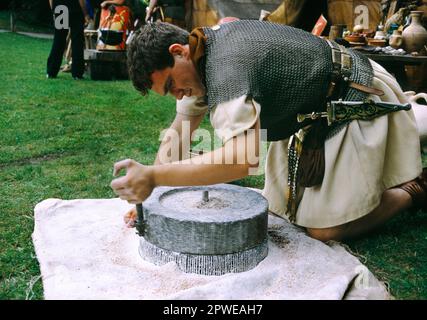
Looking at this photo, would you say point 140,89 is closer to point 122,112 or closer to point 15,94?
point 122,112

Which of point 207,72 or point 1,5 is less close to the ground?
point 207,72

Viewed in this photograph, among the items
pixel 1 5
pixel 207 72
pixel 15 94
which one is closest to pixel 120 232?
pixel 207 72

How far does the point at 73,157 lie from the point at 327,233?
2238mm

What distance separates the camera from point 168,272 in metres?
2.24

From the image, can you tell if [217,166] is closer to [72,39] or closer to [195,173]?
[195,173]

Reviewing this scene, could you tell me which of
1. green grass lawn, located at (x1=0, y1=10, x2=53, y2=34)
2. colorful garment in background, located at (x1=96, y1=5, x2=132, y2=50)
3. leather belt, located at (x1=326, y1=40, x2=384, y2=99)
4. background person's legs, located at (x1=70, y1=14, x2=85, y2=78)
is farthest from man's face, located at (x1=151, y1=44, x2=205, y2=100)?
green grass lawn, located at (x1=0, y1=10, x2=53, y2=34)

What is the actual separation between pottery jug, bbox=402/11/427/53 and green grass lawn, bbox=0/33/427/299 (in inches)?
83.6

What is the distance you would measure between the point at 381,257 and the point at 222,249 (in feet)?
2.66

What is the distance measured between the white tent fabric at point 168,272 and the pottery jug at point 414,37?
317 centimetres

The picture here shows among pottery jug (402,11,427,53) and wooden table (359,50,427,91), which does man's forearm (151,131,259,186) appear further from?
pottery jug (402,11,427,53)

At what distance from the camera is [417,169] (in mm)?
2529

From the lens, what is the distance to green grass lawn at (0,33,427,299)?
2395 millimetres

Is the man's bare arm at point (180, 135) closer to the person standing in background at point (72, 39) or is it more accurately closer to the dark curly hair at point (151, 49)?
the dark curly hair at point (151, 49)

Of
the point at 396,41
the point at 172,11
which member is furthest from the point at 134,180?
the point at 172,11
